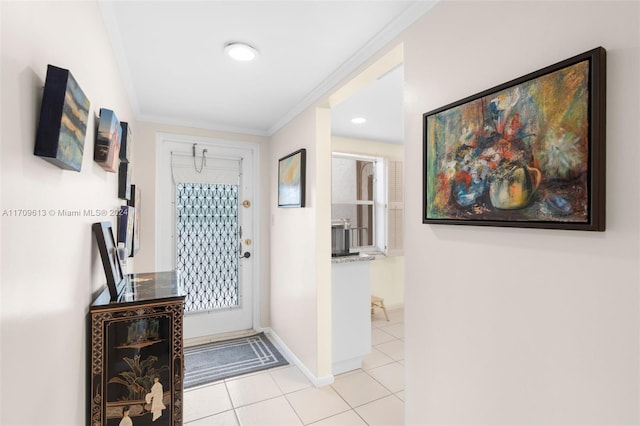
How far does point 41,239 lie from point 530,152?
147 centimetres

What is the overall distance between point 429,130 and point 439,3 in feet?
1.85

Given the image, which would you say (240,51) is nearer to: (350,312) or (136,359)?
(136,359)

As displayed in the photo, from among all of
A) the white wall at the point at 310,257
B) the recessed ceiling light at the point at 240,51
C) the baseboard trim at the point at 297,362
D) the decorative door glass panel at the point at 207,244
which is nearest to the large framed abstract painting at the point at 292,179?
the white wall at the point at 310,257

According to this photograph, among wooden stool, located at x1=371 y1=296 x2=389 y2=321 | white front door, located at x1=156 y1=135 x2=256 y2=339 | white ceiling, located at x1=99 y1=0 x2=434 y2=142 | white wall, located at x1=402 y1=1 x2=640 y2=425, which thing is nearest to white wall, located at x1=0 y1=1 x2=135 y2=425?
white ceiling, located at x1=99 y1=0 x2=434 y2=142

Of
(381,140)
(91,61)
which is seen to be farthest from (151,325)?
(381,140)

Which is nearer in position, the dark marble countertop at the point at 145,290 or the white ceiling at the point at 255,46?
the dark marble countertop at the point at 145,290

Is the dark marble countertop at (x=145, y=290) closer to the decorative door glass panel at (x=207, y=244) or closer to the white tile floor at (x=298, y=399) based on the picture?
the white tile floor at (x=298, y=399)

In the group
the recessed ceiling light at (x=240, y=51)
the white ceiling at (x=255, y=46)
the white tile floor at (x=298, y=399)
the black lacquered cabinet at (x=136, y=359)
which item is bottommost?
the white tile floor at (x=298, y=399)

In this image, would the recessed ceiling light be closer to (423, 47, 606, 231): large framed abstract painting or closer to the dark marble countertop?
(423, 47, 606, 231): large framed abstract painting

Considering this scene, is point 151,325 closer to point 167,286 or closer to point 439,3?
point 167,286

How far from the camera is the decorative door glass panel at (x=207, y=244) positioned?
3.42 meters

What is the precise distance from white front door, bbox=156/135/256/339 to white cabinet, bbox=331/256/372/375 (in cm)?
134

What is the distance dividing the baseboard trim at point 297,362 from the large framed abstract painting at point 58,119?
7.86ft

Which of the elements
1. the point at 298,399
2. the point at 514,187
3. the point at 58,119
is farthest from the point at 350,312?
the point at 58,119
